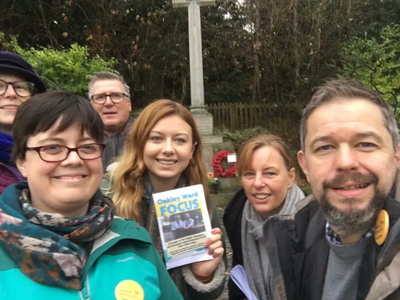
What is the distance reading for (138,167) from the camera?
2422 mm

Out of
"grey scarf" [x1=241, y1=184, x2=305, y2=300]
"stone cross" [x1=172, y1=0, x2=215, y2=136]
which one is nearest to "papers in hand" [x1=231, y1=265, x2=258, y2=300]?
"grey scarf" [x1=241, y1=184, x2=305, y2=300]

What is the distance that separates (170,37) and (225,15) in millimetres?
2730

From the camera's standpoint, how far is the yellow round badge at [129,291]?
149 cm

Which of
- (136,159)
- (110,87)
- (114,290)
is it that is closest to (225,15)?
(110,87)

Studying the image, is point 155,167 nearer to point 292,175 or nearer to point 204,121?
point 292,175

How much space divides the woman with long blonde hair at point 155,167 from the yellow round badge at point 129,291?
705 millimetres

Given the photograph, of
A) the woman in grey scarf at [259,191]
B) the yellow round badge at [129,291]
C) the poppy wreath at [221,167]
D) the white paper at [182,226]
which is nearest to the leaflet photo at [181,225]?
the white paper at [182,226]

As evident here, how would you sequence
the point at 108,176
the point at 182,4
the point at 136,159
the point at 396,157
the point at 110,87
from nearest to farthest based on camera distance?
the point at 396,157
the point at 136,159
the point at 108,176
the point at 110,87
the point at 182,4

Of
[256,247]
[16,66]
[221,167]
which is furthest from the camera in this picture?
[221,167]

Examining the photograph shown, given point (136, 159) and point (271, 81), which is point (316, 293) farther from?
point (271, 81)

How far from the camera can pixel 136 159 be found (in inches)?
96.9

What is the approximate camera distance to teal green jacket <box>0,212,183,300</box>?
54.6 inches

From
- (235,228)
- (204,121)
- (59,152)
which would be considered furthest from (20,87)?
(204,121)

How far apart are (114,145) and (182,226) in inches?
58.8
